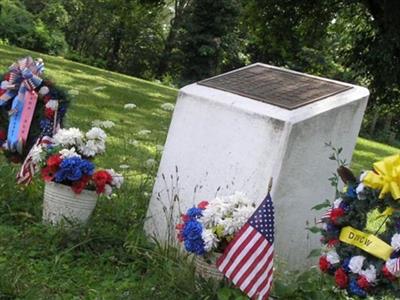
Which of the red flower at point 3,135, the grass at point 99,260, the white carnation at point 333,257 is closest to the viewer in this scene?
the white carnation at point 333,257

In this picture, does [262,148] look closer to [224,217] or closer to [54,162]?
[224,217]

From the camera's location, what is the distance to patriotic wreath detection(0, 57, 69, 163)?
567 cm

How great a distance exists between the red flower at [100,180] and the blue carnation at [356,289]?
2062 mm

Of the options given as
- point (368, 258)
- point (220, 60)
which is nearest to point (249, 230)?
point (368, 258)

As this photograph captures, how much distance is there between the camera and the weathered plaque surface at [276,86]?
4910 millimetres

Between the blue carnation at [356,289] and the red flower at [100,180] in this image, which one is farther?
the red flower at [100,180]

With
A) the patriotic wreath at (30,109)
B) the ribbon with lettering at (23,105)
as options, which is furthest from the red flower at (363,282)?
the ribbon with lettering at (23,105)

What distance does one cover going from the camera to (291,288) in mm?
4055

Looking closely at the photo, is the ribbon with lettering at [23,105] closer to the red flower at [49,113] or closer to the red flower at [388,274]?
the red flower at [49,113]

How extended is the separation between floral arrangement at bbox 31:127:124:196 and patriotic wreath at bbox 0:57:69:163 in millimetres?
544

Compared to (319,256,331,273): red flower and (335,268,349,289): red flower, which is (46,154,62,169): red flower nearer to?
(319,256,331,273): red flower

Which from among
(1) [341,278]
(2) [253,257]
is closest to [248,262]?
(2) [253,257]

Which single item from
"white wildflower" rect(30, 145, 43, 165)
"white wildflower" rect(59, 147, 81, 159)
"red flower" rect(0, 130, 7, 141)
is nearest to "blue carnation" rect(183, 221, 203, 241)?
"white wildflower" rect(59, 147, 81, 159)

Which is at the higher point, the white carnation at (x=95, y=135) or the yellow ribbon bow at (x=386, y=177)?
the yellow ribbon bow at (x=386, y=177)
